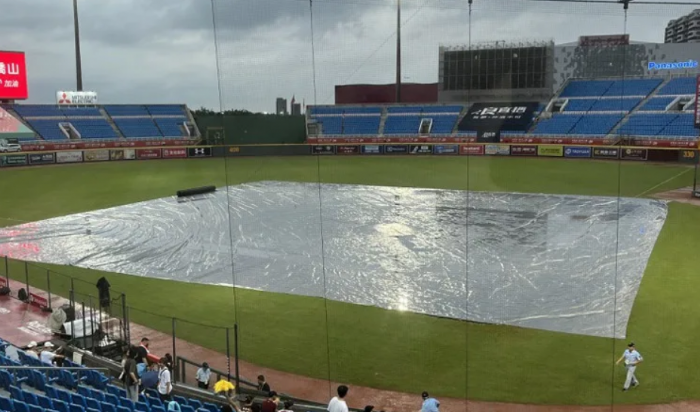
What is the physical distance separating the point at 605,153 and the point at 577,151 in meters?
2.40

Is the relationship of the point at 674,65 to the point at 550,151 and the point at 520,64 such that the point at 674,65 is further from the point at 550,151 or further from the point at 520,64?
the point at 520,64

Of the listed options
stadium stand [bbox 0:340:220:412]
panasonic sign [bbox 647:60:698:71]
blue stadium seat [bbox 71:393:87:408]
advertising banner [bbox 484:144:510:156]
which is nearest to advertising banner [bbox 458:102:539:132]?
advertising banner [bbox 484:144:510:156]

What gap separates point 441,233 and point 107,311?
11514mm

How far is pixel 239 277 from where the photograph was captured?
15.5 meters

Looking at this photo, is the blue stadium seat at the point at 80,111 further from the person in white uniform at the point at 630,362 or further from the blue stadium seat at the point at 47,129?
the person in white uniform at the point at 630,362

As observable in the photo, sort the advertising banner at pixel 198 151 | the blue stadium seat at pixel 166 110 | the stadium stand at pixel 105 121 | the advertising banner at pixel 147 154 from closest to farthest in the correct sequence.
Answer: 1. the advertising banner at pixel 147 154
2. the stadium stand at pixel 105 121
3. the advertising banner at pixel 198 151
4. the blue stadium seat at pixel 166 110

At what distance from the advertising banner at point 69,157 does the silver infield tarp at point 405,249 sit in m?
25.4

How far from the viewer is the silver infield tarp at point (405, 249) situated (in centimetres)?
1326

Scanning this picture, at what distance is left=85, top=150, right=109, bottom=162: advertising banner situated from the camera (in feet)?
159

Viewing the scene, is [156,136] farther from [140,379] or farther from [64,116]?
[140,379]

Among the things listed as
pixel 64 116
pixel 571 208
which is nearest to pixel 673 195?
pixel 571 208

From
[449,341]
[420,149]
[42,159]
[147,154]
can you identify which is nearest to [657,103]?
[420,149]

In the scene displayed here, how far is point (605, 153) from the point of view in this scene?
43.2 meters

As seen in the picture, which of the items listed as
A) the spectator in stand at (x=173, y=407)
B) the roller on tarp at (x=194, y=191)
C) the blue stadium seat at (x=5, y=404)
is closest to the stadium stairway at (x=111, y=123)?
the roller on tarp at (x=194, y=191)
